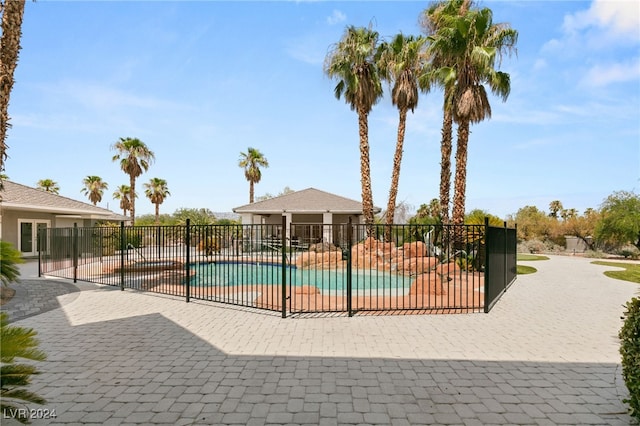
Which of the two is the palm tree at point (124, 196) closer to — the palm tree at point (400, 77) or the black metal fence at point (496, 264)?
the palm tree at point (400, 77)

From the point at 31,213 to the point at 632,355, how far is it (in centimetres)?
2730

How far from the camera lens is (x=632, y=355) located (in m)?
3.25

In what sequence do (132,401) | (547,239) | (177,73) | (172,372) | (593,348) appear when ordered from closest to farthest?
(132,401), (172,372), (593,348), (177,73), (547,239)

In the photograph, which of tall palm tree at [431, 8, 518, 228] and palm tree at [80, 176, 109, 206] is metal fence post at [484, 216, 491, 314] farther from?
palm tree at [80, 176, 109, 206]

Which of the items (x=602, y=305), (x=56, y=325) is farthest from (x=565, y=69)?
(x=56, y=325)

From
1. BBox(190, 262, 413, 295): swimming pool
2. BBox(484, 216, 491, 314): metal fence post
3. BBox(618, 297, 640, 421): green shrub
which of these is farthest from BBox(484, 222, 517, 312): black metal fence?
BBox(618, 297, 640, 421): green shrub

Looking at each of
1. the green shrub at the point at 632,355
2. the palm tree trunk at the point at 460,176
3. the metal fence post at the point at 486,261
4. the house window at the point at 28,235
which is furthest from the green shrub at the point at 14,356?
the house window at the point at 28,235

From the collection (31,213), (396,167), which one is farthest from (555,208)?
(31,213)

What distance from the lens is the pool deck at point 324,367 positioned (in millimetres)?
3520

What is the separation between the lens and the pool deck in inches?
139

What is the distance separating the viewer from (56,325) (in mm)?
6688

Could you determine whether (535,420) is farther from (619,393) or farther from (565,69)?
(565,69)

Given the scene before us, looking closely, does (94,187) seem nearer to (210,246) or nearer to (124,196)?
(124,196)

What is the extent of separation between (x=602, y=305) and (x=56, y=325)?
551 inches
